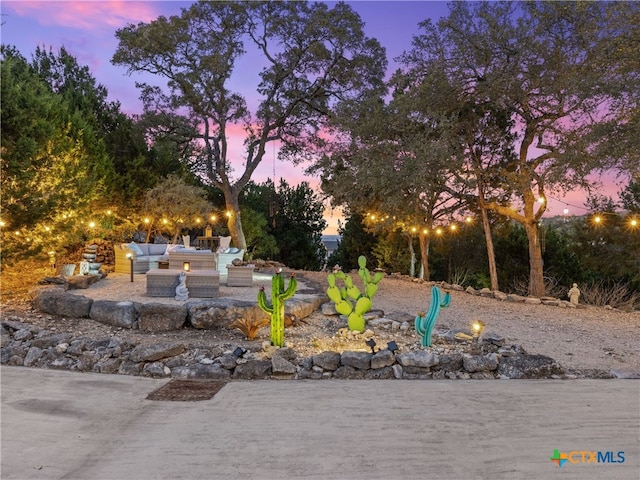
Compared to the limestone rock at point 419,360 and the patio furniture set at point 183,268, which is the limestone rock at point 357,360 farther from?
the patio furniture set at point 183,268

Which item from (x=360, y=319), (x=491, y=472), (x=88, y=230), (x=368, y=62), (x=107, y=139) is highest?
(x=368, y=62)

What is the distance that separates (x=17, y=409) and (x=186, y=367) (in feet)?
5.00

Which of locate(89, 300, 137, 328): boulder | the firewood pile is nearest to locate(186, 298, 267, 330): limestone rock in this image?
locate(89, 300, 137, 328): boulder

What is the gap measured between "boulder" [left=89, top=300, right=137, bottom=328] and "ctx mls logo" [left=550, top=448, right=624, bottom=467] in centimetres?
557

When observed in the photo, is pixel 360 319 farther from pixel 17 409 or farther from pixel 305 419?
pixel 17 409

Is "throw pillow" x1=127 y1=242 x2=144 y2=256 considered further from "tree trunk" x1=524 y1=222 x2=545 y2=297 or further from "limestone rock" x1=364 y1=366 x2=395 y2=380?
"tree trunk" x1=524 y1=222 x2=545 y2=297

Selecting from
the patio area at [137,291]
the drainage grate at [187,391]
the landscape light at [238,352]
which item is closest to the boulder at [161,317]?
the patio area at [137,291]

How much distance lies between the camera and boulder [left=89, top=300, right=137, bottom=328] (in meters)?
6.21

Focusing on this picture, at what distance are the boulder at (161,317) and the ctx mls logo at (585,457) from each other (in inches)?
198

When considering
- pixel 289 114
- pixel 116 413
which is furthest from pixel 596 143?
pixel 289 114

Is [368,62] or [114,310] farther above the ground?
[368,62]

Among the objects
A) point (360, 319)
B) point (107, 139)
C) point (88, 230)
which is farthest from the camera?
point (107, 139)

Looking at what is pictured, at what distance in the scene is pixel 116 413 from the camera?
3.47 m

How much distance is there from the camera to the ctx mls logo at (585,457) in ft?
9.12
